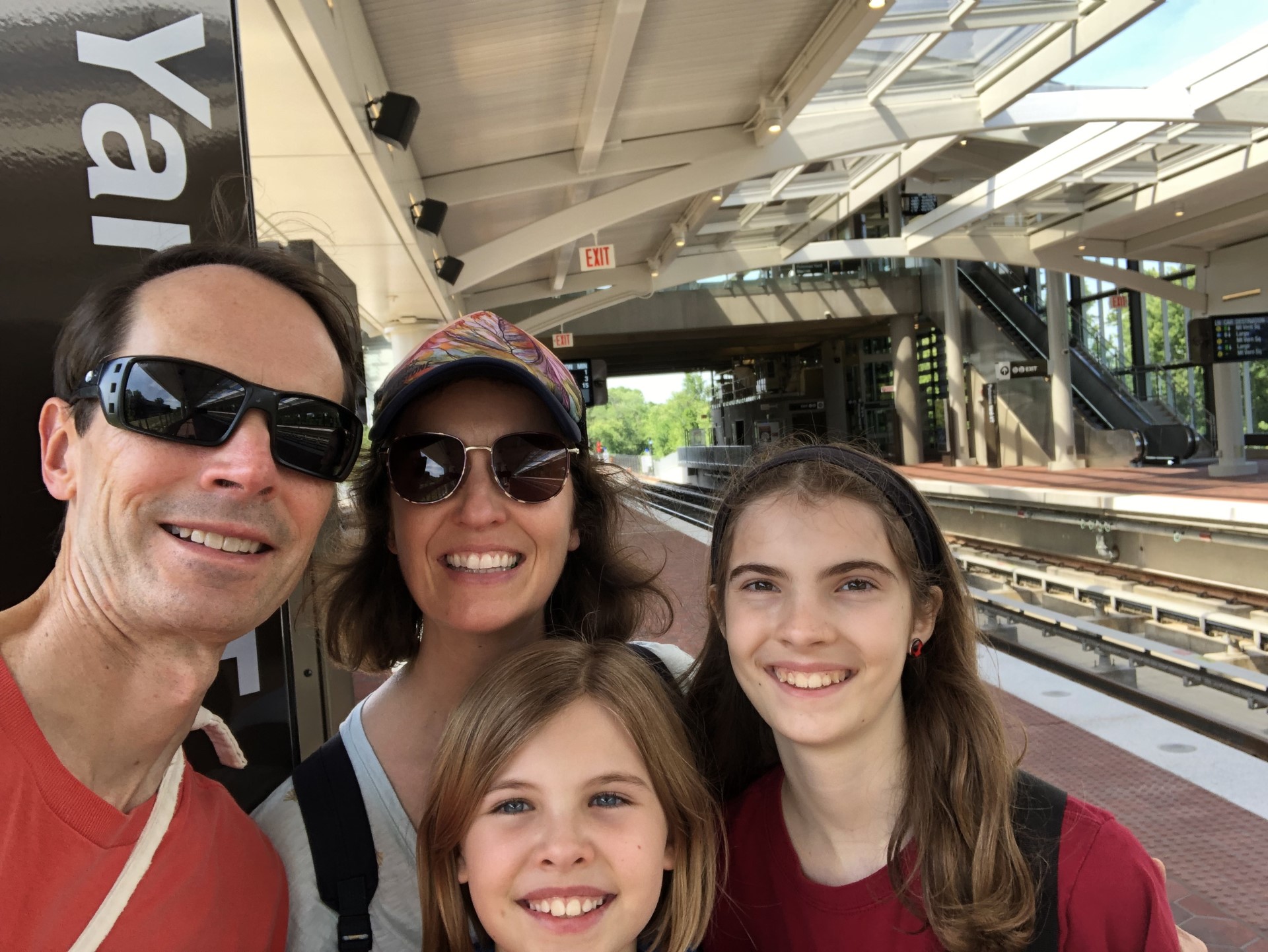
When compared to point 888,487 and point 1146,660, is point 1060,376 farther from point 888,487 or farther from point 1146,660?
point 888,487

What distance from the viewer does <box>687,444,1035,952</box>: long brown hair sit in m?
1.68

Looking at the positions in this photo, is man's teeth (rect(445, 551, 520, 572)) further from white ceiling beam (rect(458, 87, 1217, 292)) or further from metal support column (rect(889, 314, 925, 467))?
metal support column (rect(889, 314, 925, 467))

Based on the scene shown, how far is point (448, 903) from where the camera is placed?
1507 mm

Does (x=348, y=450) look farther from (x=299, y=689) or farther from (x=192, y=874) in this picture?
(x=299, y=689)

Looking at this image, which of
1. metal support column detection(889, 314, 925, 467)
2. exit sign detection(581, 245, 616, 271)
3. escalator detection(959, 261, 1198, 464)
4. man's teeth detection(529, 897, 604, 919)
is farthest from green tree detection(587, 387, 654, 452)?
man's teeth detection(529, 897, 604, 919)

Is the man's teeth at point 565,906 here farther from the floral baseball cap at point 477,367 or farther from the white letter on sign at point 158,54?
the white letter on sign at point 158,54

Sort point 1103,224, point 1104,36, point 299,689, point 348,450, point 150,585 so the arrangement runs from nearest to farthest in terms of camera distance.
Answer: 1. point 150,585
2. point 348,450
3. point 299,689
4. point 1104,36
5. point 1103,224

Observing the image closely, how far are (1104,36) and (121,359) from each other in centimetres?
1056

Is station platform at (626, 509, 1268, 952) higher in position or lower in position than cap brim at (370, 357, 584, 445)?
lower

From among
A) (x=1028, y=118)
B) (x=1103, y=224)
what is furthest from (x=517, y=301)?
(x=1103, y=224)

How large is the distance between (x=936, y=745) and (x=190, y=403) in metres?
1.56

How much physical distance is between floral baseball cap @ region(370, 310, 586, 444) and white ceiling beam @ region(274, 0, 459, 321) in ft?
8.67

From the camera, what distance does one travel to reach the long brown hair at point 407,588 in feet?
6.65

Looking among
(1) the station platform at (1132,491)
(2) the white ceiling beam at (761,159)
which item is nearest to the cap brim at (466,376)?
(1) the station platform at (1132,491)
